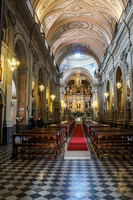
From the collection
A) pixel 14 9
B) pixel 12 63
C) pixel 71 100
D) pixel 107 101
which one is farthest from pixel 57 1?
pixel 71 100

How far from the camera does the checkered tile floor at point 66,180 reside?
2.88 meters

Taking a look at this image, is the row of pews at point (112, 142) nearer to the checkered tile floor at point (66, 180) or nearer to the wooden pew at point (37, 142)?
the checkered tile floor at point (66, 180)

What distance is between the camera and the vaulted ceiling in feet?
48.5

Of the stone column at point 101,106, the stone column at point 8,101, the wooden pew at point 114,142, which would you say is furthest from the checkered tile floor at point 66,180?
the stone column at point 101,106

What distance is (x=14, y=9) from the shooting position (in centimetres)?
943

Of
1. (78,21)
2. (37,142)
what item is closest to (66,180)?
(37,142)

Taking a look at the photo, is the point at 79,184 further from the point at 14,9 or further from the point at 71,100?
the point at 71,100

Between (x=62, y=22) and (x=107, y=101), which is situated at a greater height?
(x=62, y=22)

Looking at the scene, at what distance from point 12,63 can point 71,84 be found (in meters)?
39.9

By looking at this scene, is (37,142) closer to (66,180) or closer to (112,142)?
(66,180)

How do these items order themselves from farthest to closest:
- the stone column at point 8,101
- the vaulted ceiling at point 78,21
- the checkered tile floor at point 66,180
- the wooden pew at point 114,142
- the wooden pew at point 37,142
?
the vaulted ceiling at point 78,21 < the stone column at point 8,101 < the wooden pew at point 37,142 < the wooden pew at point 114,142 < the checkered tile floor at point 66,180

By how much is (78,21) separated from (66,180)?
19271 millimetres

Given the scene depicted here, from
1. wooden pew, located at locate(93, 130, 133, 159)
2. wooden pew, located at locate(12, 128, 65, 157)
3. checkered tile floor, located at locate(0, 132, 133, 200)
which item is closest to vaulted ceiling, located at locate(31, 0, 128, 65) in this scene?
wooden pew, located at locate(12, 128, 65, 157)

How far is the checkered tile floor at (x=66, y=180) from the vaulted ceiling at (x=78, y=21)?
12.5 meters
